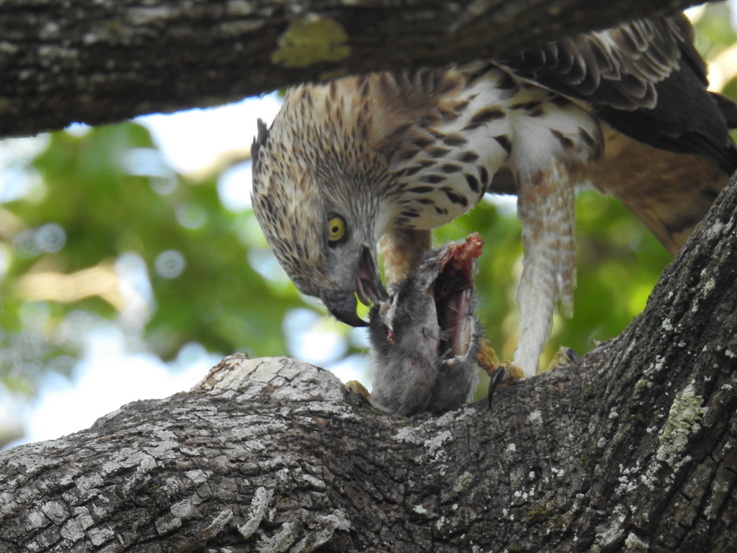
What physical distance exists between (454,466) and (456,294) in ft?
3.32

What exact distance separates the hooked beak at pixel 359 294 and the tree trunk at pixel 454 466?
1.28 metres

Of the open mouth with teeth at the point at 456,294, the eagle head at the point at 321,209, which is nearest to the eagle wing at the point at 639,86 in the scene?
the eagle head at the point at 321,209

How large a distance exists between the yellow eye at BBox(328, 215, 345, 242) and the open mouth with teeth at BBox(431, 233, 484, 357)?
0.88 meters

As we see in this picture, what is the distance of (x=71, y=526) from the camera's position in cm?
224

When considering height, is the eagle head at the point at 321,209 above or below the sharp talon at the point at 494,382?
above

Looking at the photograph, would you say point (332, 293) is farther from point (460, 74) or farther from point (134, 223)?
point (134, 223)

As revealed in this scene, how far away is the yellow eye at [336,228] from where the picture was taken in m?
4.34

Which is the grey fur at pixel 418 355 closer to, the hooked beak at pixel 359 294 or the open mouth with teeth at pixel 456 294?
the open mouth with teeth at pixel 456 294

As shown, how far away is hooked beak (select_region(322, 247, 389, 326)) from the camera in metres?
4.20

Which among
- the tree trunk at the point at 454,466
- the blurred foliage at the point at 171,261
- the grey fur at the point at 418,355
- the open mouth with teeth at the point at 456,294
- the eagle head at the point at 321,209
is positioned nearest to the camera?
the tree trunk at the point at 454,466

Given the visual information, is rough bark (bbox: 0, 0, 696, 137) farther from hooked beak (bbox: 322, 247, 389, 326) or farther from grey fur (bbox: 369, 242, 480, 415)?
hooked beak (bbox: 322, 247, 389, 326)

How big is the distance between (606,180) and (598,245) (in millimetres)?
1685

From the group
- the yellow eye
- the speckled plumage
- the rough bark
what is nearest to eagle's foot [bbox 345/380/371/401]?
the speckled plumage

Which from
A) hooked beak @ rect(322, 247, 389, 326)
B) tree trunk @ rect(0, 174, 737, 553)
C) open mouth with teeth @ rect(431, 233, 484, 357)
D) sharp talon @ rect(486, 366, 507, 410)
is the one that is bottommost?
tree trunk @ rect(0, 174, 737, 553)
